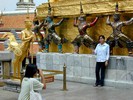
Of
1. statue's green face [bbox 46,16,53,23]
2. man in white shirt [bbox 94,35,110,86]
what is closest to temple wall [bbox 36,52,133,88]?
man in white shirt [bbox 94,35,110,86]

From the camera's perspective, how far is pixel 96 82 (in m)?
11.4

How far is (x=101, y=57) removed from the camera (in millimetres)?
11211

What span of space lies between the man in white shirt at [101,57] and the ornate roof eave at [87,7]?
3.53 ft

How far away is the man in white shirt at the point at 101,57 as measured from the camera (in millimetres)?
11188

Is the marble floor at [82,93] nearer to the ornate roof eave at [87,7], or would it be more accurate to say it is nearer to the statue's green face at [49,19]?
the ornate roof eave at [87,7]

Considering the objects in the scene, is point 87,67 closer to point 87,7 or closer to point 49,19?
point 87,7

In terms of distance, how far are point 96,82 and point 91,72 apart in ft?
2.10

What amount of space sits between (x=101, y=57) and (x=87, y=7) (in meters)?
2.09

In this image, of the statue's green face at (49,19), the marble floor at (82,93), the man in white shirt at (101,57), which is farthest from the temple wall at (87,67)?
the statue's green face at (49,19)

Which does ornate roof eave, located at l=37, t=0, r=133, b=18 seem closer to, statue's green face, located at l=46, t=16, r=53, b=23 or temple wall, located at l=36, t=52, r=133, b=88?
statue's green face, located at l=46, t=16, r=53, b=23

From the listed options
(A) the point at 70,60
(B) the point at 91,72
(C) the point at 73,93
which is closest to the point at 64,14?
(A) the point at 70,60

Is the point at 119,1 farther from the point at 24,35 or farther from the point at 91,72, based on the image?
the point at 24,35

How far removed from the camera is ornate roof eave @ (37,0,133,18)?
1133cm

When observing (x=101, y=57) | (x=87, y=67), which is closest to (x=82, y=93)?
(x=101, y=57)
